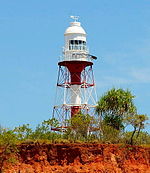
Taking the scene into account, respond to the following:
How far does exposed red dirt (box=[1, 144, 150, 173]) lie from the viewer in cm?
6372

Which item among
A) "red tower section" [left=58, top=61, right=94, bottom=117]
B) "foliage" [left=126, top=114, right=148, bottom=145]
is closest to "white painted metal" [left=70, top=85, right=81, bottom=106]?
"red tower section" [left=58, top=61, right=94, bottom=117]

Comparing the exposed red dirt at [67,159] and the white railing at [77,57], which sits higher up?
the white railing at [77,57]

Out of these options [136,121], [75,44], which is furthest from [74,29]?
[136,121]

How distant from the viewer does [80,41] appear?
319ft

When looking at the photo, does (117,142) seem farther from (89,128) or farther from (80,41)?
(80,41)

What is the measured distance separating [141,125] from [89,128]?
5887mm

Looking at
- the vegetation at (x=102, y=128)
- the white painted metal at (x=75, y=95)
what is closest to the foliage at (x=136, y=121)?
the vegetation at (x=102, y=128)

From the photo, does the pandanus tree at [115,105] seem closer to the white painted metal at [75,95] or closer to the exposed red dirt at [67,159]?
the white painted metal at [75,95]

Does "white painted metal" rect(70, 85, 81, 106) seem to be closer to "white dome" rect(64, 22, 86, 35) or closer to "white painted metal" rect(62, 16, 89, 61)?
"white painted metal" rect(62, 16, 89, 61)

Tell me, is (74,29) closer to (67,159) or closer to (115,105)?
(115,105)

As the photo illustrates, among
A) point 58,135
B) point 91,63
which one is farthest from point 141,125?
point 91,63

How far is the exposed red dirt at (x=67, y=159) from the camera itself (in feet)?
209

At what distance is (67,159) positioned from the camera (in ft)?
213

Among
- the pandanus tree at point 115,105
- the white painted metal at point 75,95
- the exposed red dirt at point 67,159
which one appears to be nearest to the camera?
the exposed red dirt at point 67,159
